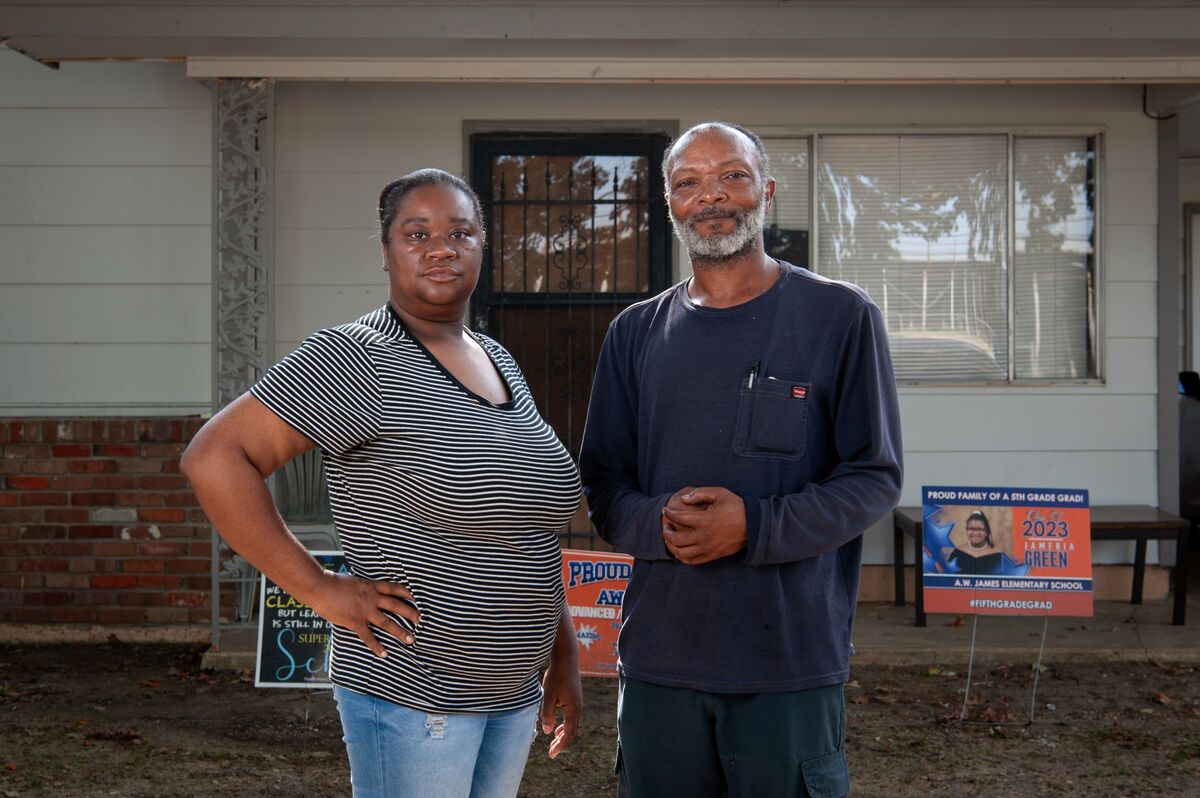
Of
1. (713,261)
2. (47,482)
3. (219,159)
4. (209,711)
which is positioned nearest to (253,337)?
(219,159)

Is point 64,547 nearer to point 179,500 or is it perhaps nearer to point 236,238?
point 179,500

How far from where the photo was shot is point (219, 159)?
6.26 meters

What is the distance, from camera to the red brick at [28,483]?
6.75 m

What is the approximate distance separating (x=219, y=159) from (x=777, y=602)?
4.73 m

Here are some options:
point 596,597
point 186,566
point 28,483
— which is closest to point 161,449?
point 186,566

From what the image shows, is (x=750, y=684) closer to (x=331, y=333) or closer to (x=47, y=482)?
(x=331, y=333)

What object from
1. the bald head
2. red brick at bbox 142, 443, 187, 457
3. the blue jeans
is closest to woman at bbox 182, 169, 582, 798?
the blue jeans

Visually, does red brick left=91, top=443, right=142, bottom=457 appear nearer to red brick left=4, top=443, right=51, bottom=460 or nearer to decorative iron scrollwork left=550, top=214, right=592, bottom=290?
red brick left=4, top=443, right=51, bottom=460

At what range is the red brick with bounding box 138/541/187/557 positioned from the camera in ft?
22.2

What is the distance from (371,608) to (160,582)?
501cm

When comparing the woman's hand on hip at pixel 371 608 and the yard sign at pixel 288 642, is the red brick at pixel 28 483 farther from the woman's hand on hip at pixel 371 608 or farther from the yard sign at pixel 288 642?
the woman's hand on hip at pixel 371 608

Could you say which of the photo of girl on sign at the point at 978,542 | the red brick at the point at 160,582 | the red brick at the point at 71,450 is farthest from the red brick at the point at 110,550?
the photo of girl on sign at the point at 978,542

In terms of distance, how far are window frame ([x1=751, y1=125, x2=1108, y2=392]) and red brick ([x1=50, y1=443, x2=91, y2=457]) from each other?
4133mm

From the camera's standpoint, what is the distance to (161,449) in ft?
22.1
